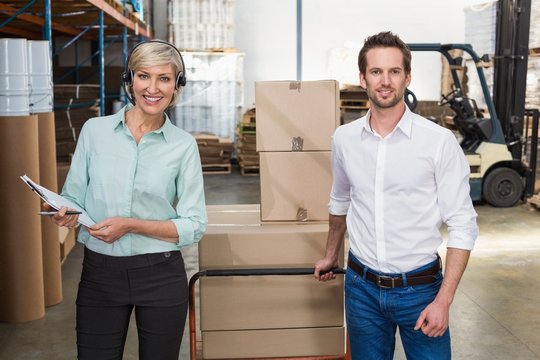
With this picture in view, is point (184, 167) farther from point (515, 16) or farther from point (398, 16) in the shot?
point (398, 16)

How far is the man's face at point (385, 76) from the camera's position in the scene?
2496mm

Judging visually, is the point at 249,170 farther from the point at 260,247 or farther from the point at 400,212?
the point at 400,212

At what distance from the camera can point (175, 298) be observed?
8.23 feet

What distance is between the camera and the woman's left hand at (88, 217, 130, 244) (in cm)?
234

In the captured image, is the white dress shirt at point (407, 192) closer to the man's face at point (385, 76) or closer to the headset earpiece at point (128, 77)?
the man's face at point (385, 76)

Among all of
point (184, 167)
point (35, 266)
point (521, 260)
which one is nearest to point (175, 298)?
point (184, 167)

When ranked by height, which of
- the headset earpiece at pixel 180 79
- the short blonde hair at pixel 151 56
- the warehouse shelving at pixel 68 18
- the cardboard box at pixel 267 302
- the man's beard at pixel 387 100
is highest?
the warehouse shelving at pixel 68 18

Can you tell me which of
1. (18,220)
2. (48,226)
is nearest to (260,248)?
(18,220)

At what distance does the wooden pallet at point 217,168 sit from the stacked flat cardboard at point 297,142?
33.9 ft

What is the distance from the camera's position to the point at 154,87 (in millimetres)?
2418

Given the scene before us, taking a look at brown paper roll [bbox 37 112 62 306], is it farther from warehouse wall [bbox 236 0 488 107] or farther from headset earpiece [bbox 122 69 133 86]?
warehouse wall [bbox 236 0 488 107]

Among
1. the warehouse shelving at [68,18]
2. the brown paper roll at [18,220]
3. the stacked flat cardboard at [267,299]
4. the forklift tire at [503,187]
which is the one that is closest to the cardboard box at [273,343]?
the stacked flat cardboard at [267,299]

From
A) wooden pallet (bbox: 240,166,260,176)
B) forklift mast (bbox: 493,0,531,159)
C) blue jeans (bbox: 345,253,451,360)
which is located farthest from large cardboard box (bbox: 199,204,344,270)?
wooden pallet (bbox: 240,166,260,176)

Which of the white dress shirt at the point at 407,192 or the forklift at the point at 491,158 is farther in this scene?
the forklift at the point at 491,158
